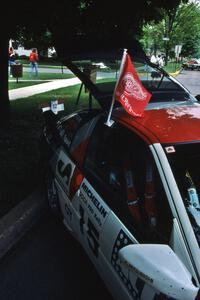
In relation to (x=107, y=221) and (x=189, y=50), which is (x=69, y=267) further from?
(x=189, y=50)

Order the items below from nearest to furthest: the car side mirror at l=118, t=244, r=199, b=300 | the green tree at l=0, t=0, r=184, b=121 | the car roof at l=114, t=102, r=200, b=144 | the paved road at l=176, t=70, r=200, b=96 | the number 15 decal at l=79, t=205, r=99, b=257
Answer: the car side mirror at l=118, t=244, r=199, b=300 → the car roof at l=114, t=102, r=200, b=144 → the number 15 decal at l=79, t=205, r=99, b=257 → the green tree at l=0, t=0, r=184, b=121 → the paved road at l=176, t=70, r=200, b=96

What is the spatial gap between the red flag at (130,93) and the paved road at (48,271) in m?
1.56

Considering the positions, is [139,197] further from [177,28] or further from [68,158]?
[177,28]

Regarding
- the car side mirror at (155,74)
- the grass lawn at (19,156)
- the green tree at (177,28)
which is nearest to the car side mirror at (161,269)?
the grass lawn at (19,156)

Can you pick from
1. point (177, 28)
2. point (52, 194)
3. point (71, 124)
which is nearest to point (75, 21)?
point (71, 124)

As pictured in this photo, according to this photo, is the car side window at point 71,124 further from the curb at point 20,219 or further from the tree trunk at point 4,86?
the tree trunk at point 4,86

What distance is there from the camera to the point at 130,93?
3592mm

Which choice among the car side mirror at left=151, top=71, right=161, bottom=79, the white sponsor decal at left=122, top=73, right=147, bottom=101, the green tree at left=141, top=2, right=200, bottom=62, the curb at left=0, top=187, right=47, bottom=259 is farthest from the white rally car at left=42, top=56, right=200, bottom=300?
the green tree at left=141, top=2, right=200, bottom=62

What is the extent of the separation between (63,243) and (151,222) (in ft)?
6.29

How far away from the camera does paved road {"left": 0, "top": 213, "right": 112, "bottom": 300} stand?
3652 mm

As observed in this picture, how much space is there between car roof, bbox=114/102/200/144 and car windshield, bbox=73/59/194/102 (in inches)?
59.1

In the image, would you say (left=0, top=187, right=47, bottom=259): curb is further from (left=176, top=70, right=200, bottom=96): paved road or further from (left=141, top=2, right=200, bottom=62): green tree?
(left=141, top=2, right=200, bottom=62): green tree

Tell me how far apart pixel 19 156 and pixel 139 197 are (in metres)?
4.51

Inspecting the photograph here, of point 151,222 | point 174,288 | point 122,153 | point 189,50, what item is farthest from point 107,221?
point 189,50
